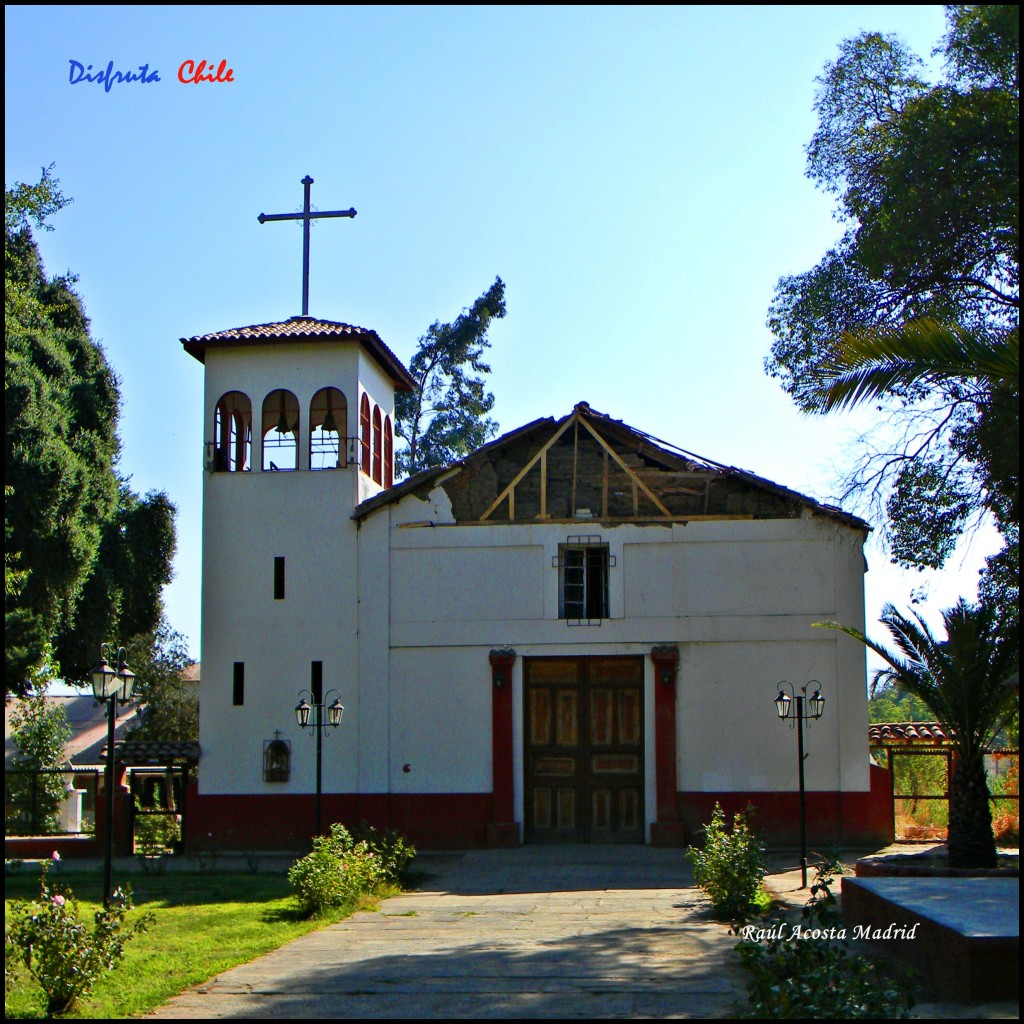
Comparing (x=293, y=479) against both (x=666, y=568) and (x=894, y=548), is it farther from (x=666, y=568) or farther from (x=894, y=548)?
(x=894, y=548)

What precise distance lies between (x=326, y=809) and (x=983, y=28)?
15.4 m

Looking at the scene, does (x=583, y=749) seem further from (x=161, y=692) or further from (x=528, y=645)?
(x=161, y=692)

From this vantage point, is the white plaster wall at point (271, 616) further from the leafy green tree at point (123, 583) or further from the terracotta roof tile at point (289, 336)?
the leafy green tree at point (123, 583)

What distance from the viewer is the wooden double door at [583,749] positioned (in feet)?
70.5

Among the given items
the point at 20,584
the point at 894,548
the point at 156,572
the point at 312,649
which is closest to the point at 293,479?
the point at 312,649

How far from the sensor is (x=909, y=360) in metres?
10.6

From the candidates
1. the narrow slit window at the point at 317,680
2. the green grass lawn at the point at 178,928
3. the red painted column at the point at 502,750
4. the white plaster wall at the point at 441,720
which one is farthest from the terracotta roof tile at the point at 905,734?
the green grass lawn at the point at 178,928

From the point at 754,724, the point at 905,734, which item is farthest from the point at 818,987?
the point at 905,734

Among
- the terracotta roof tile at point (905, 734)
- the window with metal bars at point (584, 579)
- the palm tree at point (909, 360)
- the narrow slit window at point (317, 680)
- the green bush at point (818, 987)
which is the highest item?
the palm tree at point (909, 360)

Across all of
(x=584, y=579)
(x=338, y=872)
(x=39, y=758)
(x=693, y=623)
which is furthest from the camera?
(x=39, y=758)

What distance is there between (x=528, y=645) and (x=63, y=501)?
10.2m

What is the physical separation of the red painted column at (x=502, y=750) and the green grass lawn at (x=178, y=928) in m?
4.07

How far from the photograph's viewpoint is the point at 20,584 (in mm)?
23891

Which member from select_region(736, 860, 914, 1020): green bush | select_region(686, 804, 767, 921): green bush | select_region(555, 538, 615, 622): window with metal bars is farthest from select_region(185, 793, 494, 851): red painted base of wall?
select_region(736, 860, 914, 1020): green bush
